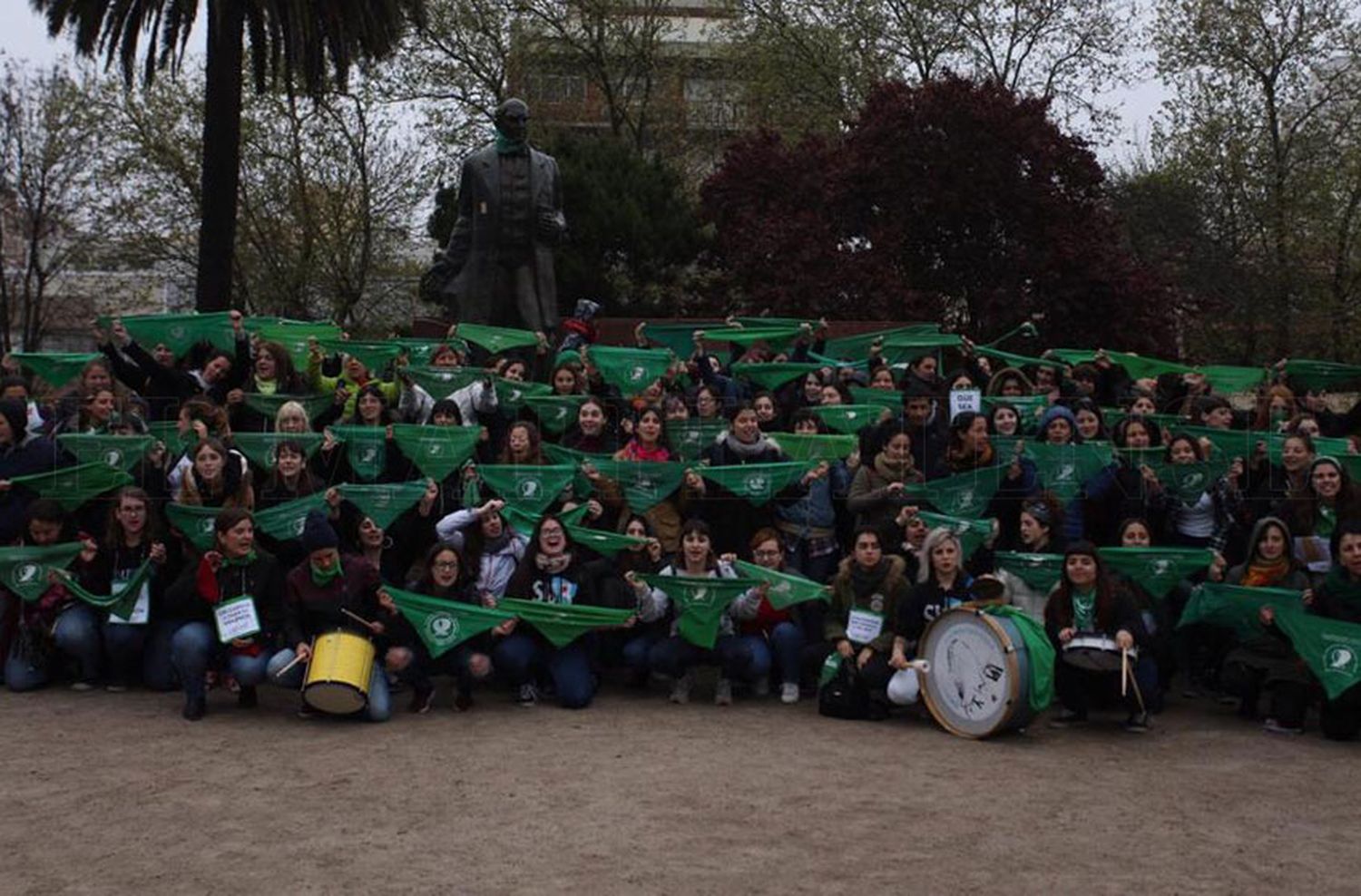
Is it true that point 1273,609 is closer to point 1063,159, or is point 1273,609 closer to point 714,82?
point 1063,159

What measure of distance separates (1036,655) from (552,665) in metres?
3.23

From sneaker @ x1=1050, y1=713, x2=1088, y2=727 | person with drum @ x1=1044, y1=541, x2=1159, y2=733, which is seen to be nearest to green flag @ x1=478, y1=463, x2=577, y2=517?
person with drum @ x1=1044, y1=541, x2=1159, y2=733

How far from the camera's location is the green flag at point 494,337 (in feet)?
48.1

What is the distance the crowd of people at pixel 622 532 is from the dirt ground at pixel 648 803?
46cm

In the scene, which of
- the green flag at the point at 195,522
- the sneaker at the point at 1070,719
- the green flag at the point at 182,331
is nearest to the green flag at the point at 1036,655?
the sneaker at the point at 1070,719

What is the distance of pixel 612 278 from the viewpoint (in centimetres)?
2711

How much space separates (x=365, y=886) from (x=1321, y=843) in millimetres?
4371

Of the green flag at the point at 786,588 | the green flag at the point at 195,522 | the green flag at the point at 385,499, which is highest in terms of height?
the green flag at the point at 385,499

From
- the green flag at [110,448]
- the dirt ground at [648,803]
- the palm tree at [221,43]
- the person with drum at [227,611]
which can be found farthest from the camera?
the palm tree at [221,43]

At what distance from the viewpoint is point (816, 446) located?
12.1 m

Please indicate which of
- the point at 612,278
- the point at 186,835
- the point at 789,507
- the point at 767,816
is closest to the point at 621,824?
the point at 767,816

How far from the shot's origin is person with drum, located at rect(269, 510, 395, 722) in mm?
10062

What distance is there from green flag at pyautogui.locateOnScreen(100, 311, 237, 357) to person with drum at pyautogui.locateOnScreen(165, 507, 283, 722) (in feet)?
12.4

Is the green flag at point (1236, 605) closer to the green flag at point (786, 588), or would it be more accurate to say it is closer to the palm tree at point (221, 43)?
the green flag at point (786, 588)
